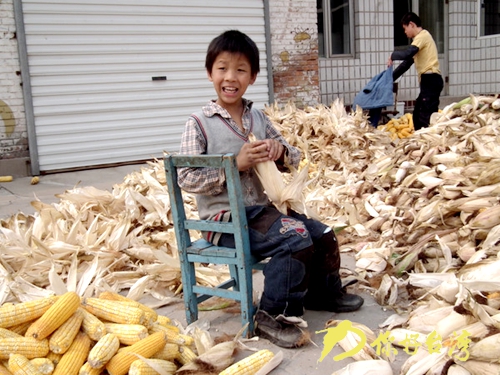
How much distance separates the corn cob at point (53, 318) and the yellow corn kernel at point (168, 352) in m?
0.42

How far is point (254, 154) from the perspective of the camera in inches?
99.7

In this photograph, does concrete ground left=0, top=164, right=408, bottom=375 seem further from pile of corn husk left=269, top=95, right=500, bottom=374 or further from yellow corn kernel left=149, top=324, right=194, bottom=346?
yellow corn kernel left=149, top=324, right=194, bottom=346

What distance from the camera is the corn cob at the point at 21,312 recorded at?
2.21 meters

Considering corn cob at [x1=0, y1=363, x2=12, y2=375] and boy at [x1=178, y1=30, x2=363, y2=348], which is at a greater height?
boy at [x1=178, y1=30, x2=363, y2=348]

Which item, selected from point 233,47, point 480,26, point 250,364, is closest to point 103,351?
point 250,364

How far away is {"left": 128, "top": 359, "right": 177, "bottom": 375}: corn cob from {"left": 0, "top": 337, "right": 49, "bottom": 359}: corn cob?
0.40 m

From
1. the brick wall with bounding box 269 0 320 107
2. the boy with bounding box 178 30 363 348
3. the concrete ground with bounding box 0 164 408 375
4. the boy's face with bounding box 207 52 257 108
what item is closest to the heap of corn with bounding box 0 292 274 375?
the concrete ground with bounding box 0 164 408 375

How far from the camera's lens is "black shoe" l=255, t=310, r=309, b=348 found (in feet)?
8.03

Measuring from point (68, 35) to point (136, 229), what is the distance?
4999 mm

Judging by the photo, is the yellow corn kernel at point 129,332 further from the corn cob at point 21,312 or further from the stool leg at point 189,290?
the stool leg at point 189,290

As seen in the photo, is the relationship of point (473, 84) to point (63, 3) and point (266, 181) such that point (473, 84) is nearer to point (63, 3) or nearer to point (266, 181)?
point (63, 3)

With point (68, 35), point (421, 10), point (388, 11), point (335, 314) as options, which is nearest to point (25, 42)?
point (68, 35)

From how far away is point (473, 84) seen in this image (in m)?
12.5

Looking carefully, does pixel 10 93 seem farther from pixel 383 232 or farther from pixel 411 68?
pixel 411 68
